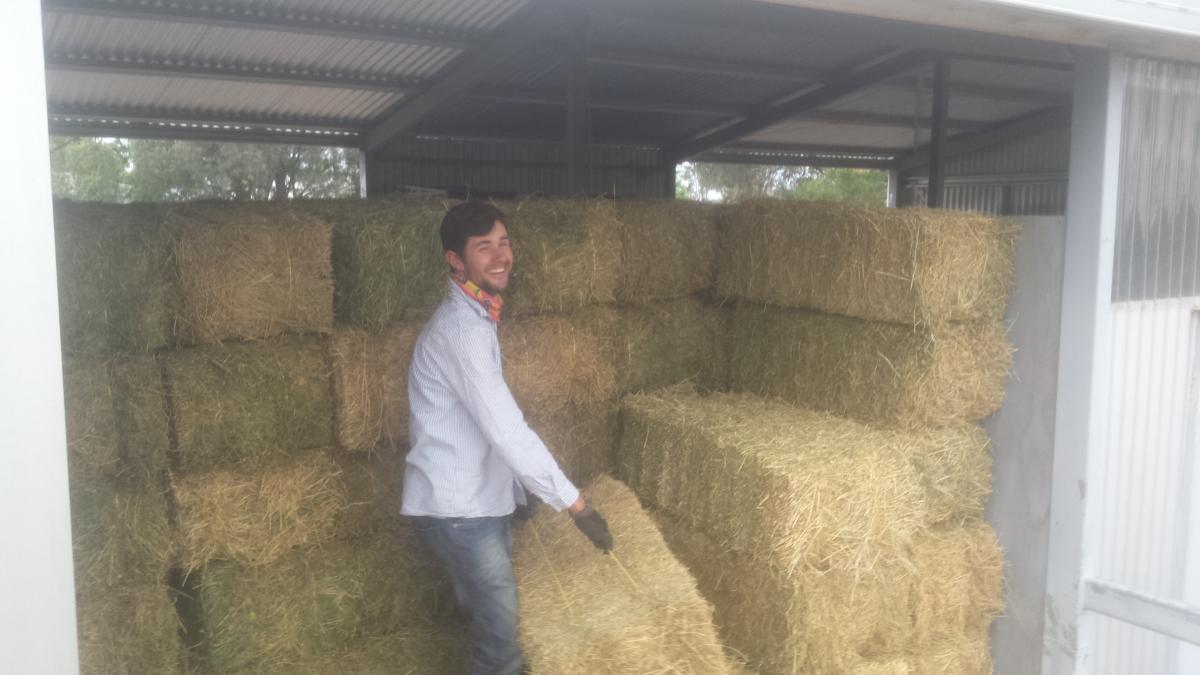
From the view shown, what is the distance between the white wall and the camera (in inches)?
63.2

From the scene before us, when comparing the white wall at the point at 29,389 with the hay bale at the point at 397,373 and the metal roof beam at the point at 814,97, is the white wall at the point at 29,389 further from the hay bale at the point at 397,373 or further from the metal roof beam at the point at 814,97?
the metal roof beam at the point at 814,97

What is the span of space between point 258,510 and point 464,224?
1.57 metres

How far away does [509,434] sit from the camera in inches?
120

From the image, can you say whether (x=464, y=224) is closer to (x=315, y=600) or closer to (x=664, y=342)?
(x=315, y=600)

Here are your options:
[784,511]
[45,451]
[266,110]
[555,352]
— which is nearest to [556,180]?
[266,110]

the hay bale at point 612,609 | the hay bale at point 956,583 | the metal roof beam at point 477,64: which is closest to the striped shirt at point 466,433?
the hay bale at point 612,609

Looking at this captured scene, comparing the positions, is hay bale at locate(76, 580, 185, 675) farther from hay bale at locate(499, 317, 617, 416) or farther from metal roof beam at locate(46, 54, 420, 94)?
metal roof beam at locate(46, 54, 420, 94)

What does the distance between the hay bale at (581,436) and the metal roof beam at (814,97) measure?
6.03 meters

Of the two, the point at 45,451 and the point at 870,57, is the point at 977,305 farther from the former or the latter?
the point at 870,57

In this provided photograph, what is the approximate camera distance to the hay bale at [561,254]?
438 cm

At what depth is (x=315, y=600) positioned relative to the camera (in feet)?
12.9

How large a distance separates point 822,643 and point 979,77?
938 centimetres

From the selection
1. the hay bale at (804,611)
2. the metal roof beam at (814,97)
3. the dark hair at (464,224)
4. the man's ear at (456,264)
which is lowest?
the hay bale at (804,611)

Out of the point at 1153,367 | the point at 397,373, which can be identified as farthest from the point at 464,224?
the point at 1153,367
